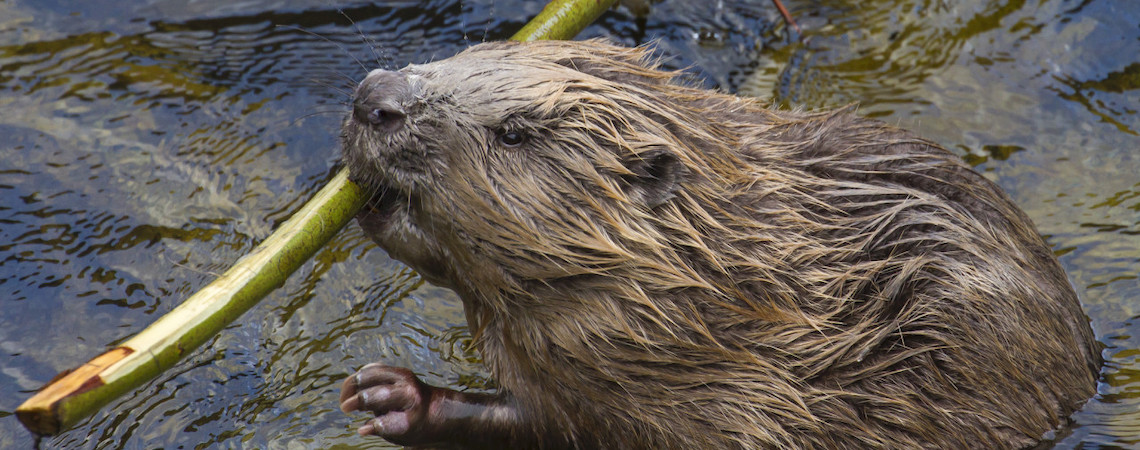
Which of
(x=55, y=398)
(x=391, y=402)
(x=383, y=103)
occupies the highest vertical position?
(x=383, y=103)

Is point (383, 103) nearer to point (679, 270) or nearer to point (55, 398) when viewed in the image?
point (679, 270)

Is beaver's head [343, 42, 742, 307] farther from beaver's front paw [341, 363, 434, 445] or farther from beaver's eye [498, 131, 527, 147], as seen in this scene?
beaver's front paw [341, 363, 434, 445]

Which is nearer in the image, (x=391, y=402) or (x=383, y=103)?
(x=383, y=103)

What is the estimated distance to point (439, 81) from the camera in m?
3.00

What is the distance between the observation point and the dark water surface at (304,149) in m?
3.81

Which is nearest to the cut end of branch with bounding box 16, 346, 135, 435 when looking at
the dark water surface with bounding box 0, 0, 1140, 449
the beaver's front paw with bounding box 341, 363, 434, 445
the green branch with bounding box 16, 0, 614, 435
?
the green branch with bounding box 16, 0, 614, 435

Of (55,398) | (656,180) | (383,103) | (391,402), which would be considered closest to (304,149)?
(391,402)

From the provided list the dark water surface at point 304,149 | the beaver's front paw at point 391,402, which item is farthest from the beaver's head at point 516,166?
the dark water surface at point 304,149

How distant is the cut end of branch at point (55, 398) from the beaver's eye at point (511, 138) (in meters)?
1.15

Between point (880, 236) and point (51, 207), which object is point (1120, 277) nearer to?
point (880, 236)

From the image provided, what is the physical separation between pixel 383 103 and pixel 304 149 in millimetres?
1818

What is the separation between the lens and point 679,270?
120 inches

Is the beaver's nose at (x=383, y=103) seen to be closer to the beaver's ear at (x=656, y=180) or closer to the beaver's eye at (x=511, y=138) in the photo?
the beaver's eye at (x=511, y=138)

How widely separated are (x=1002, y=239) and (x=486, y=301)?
1569 millimetres
